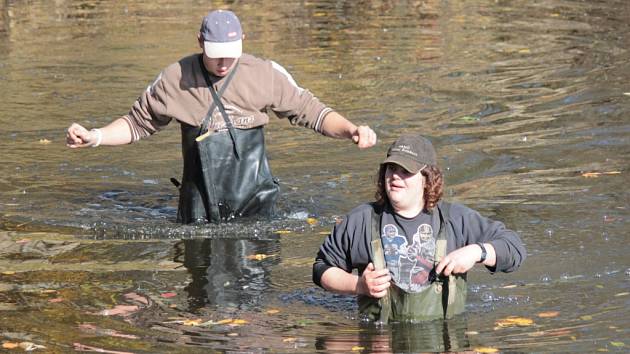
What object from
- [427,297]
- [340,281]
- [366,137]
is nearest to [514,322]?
[427,297]

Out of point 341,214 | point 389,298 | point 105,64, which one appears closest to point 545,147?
point 341,214

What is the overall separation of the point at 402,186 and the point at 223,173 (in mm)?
2928

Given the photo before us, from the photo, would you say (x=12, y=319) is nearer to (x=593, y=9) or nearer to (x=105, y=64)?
(x=105, y=64)

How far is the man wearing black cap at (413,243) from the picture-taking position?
265 inches

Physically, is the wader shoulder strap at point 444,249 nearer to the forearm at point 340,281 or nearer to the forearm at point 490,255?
the forearm at point 490,255

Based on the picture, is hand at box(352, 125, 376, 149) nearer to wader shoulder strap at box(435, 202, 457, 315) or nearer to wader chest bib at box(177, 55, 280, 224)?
wader chest bib at box(177, 55, 280, 224)

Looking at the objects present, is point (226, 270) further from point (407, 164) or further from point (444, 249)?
point (407, 164)

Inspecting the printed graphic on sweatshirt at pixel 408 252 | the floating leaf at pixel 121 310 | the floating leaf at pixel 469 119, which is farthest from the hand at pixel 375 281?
the floating leaf at pixel 469 119

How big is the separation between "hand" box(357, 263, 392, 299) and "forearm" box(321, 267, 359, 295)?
10 centimetres

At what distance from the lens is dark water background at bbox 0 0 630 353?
24.4 feet

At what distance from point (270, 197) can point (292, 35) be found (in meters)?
11.5

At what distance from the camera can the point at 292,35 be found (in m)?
21.0

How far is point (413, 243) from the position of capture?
685 cm

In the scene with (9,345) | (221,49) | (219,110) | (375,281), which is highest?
(221,49)
